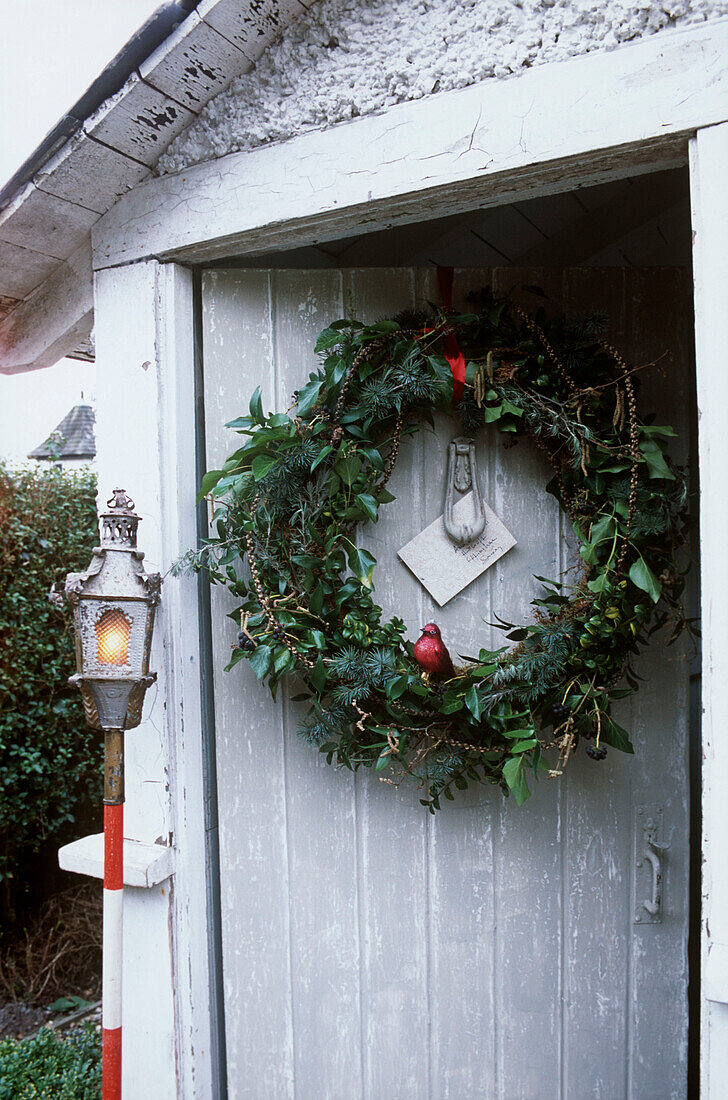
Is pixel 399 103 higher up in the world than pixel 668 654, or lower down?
higher up

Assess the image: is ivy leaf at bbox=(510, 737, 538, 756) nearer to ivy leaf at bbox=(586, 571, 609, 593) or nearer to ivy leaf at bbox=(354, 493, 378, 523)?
ivy leaf at bbox=(586, 571, 609, 593)

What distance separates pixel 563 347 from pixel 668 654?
653mm

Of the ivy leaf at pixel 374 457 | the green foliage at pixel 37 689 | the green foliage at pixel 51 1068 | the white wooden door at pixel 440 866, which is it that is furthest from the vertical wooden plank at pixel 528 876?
the green foliage at pixel 37 689

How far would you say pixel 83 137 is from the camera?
1272 mm

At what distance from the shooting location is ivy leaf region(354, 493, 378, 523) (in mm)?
1257

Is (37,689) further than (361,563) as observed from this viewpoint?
Yes

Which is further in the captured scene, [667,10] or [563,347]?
[563,347]

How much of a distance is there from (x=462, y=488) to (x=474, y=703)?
43cm

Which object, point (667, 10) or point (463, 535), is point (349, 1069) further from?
point (667, 10)

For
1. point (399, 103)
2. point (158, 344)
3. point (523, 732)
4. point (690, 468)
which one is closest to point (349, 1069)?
point (523, 732)

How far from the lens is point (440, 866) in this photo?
142 centimetres

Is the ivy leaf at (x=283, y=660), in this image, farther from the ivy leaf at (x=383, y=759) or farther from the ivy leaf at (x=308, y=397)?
the ivy leaf at (x=308, y=397)

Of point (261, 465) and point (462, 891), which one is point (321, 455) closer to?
point (261, 465)

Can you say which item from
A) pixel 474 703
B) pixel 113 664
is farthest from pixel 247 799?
pixel 474 703
